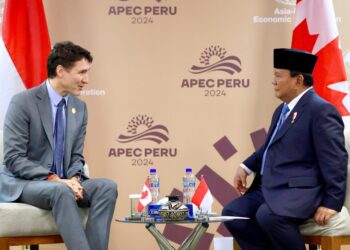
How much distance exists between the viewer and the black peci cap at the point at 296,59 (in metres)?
4.21

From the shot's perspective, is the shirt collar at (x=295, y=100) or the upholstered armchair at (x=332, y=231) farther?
the shirt collar at (x=295, y=100)

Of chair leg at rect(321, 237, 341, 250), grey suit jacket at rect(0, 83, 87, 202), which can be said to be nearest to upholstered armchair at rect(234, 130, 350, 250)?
chair leg at rect(321, 237, 341, 250)

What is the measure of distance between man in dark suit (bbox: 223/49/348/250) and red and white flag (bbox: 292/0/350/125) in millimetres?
934

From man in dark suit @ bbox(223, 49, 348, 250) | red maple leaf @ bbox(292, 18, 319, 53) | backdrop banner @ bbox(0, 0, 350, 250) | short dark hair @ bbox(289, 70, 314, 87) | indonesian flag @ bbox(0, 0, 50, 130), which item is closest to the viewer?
man in dark suit @ bbox(223, 49, 348, 250)

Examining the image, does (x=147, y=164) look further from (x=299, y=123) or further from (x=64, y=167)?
(x=299, y=123)

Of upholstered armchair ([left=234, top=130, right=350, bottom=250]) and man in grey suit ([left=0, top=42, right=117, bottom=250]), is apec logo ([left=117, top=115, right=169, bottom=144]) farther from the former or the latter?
upholstered armchair ([left=234, top=130, right=350, bottom=250])

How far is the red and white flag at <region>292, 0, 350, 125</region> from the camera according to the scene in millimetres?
5223

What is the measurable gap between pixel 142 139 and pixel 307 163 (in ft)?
6.38

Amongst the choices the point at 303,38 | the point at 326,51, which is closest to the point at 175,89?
the point at 303,38

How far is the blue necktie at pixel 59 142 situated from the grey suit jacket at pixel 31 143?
1.2 inches

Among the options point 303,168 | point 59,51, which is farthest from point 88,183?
point 303,168

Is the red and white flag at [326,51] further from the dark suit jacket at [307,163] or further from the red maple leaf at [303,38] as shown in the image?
the dark suit jacket at [307,163]

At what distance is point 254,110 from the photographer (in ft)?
18.8

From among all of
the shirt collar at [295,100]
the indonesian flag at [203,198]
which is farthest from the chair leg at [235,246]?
the shirt collar at [295,100]
